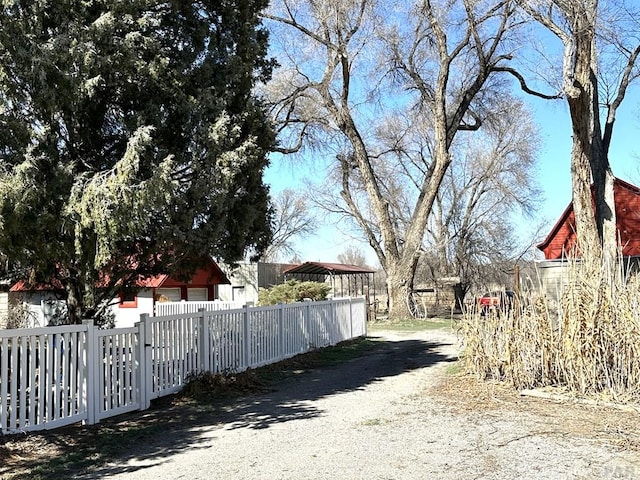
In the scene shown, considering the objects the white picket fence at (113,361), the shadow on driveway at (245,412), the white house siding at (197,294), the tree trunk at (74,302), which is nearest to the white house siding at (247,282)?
the white house siding at (197,294)

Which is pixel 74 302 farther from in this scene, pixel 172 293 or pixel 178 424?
pixel 172 293

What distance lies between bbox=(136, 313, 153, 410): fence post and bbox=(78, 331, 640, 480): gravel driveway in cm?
102

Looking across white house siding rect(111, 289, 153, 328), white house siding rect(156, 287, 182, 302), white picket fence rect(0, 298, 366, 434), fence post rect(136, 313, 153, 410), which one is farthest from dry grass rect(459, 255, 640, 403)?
white house siding rect(156, 287, 182, 302)

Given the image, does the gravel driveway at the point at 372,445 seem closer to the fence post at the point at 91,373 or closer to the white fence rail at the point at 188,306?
the fence post at the point at 91,373

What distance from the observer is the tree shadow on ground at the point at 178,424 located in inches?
199

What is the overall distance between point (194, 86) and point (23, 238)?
2963 mm

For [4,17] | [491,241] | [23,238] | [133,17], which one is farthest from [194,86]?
[491,241]

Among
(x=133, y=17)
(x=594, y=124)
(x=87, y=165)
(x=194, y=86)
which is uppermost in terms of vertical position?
(x=594, y=124)

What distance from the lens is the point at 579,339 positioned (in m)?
7.18

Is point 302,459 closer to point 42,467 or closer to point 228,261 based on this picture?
point 42,467

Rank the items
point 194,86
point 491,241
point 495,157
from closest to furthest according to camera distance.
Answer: point 194,86, point 495,157, point 491,241

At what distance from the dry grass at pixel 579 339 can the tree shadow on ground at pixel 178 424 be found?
2352mm

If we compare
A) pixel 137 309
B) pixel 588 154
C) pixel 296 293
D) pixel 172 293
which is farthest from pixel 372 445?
pixel 172 293

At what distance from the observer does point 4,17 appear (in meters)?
6.13
